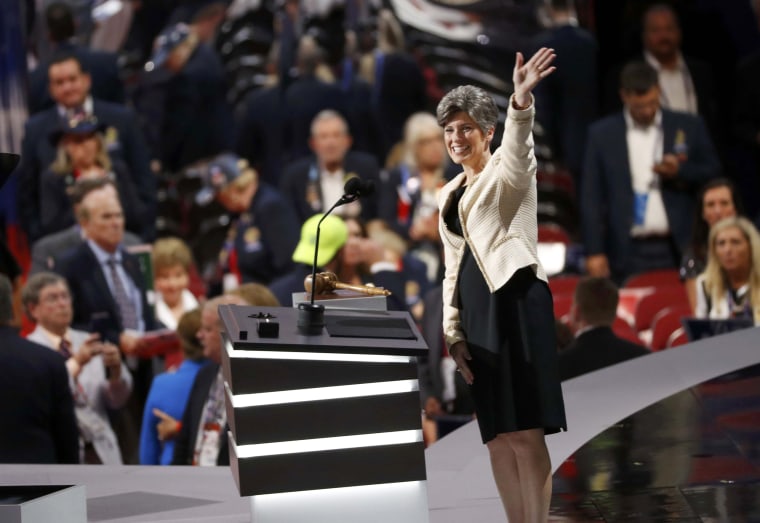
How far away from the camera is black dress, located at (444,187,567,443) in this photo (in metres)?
3.52

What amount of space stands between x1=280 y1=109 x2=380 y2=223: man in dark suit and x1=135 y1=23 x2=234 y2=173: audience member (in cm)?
96

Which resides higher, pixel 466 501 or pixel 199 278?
pixel 199 278

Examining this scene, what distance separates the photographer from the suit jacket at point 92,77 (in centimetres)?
877

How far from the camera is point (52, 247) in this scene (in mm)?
7598

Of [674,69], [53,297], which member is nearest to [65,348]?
[53,297]

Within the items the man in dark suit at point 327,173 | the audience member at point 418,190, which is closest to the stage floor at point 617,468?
the audience member at point 418,190

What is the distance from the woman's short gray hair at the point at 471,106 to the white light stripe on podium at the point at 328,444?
0.79 m

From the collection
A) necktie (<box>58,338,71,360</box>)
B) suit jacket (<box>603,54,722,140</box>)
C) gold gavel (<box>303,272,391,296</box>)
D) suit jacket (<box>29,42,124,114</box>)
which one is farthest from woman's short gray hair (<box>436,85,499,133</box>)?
suit jacket (<box>29,42,124,114</box>)

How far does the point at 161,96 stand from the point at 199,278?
4.34 ft

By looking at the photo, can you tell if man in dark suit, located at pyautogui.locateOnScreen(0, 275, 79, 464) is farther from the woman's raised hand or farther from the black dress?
the woman's raised hand

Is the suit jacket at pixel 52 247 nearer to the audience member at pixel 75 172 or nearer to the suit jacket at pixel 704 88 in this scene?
the audience member at pixel 75 172

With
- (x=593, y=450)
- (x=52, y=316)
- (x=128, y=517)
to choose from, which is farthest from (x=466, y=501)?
(x=52, y=316)

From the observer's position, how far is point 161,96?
9.46m

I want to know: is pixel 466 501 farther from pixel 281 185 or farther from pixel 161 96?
pixel 161 96
